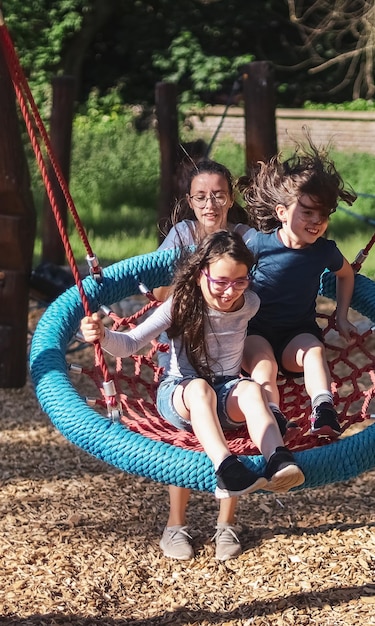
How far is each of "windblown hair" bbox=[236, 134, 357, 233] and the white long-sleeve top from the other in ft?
1.02

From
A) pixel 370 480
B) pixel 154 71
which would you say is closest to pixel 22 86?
pixel 370 480

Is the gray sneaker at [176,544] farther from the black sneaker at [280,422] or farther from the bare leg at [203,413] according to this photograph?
the black sneaker at [280,422]

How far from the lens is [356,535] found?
10.3ft

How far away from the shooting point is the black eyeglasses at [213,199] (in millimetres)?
2834

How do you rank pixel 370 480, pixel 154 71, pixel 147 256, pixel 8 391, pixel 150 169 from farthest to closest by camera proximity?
1. pixel 154 71
2. pixel 150 169
3. pixel 8 391
4. pixel 370 480
5. pixel 147 256

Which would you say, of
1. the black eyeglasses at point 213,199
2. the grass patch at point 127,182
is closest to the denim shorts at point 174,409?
the black eyeglasses at point 213,199

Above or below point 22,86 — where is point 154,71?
below

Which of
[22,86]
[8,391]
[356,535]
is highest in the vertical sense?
[22,86]

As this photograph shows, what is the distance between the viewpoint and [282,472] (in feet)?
7.09

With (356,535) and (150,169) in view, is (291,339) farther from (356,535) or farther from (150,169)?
(150,169)

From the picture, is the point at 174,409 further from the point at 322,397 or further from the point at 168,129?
the point at 168,129

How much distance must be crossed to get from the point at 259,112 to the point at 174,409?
2820mm

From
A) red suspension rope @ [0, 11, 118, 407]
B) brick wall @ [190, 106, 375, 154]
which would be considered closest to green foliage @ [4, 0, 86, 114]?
brick wall @ [190, 106, 375, 154]

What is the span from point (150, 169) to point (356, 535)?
7337 mm
